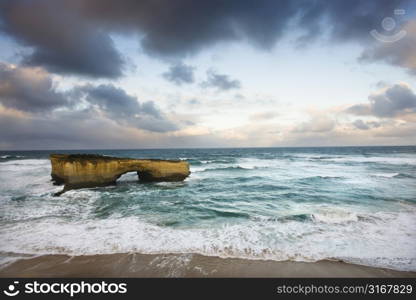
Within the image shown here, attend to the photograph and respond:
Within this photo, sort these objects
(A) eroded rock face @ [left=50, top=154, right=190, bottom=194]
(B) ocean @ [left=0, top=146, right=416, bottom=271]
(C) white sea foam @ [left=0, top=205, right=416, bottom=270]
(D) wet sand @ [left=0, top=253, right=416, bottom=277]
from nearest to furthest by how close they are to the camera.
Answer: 1. (D) wet sand @ [left=0, top=253, right=416, bottom=277]
2. (C) white sea foam @ [left=0, top=205, right=416, bottom=270]
3. (B) ocean @ [left=0, top=146, right=416, bottom=271]
4. (A) eroded rock face @ [left=50, top=154, right=190, bottom=194]

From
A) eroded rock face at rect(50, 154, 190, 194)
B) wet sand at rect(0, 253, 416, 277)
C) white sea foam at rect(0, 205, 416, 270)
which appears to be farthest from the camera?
eroded rock face at rect(50, 154, 190, 194)

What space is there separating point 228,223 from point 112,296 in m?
4.24

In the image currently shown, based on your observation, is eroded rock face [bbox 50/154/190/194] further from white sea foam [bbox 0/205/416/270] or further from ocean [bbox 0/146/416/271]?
white sea foam [bbox 0/205/416/270]

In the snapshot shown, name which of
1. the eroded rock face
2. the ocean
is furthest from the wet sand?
the eroded rock face

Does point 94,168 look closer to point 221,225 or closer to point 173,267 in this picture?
point 221,225

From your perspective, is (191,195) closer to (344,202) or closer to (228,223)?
(228,223)

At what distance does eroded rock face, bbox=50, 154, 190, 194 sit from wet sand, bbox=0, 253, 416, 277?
29.5ft

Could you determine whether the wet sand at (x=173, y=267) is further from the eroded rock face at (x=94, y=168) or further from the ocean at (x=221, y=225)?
the eroded rock face at (x=94, y=168)

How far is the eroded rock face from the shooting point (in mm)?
12609

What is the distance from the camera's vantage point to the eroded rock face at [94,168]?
12609mm

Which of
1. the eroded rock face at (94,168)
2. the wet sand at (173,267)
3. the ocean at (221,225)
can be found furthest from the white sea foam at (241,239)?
the eroded rock face at (94,168)

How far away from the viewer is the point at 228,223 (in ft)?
22.8

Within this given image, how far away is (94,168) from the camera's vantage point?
13.1 m

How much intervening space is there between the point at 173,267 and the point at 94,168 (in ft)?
36.9
